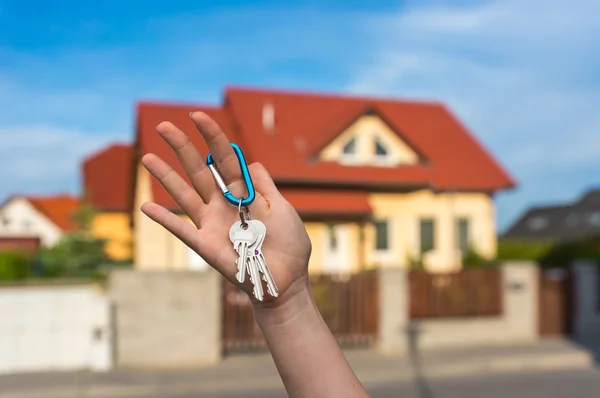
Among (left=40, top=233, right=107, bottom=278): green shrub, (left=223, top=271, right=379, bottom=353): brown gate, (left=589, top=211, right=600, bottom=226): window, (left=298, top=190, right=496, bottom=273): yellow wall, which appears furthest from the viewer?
(left=589, top=211, right=600, bottom=226): window

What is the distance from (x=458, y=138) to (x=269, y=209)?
2590cm

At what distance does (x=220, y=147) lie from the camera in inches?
72.8

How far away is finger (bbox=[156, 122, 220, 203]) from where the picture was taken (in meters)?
1.82

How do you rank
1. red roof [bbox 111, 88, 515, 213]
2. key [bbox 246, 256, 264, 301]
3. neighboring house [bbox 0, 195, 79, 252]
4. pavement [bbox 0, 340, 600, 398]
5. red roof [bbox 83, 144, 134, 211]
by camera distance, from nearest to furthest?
key [bbox 246, 256, 264, 301] < pavement [bbox 0, 340, 600, 398] < red roof [bbox 111, 88, 515, 213] < red roof [bbox 83, 144, 134, 211] < neighboring house [bbox 0, 195, 79, 252]

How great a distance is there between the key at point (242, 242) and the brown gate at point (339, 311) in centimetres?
1080

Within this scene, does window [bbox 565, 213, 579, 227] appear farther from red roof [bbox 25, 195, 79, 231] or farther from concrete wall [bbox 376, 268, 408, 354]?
concrete wall [bbox 376, 268, 408, 354]

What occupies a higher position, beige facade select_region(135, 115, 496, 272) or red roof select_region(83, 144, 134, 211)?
red roof select_region(83, 144, 134, 211)

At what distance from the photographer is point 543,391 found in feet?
34.1

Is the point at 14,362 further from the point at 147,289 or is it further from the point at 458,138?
the point at 458,138

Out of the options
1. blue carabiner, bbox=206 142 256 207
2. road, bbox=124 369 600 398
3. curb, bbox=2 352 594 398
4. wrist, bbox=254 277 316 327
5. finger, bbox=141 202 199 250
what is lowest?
road, bbox=124 369 600 398

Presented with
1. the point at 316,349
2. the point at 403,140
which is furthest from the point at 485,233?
the point at 316,349

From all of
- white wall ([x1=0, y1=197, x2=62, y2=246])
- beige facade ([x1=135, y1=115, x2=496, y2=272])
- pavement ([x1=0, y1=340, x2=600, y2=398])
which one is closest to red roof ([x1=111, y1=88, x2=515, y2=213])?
beige facade ([x1=135, y1=115, x2=496, y2=272])

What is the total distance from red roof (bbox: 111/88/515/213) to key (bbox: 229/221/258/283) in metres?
17.5

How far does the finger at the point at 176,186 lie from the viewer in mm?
1875
